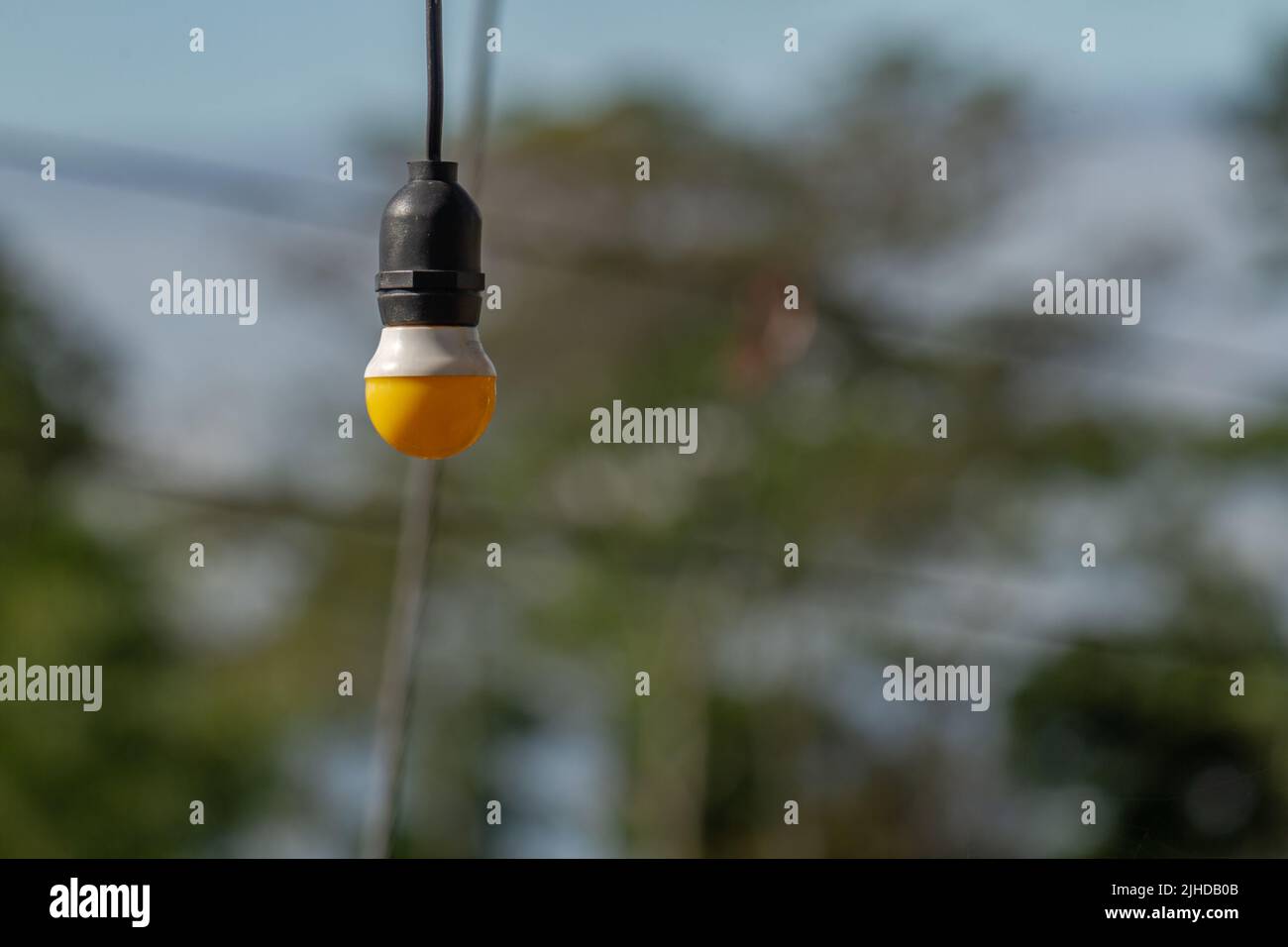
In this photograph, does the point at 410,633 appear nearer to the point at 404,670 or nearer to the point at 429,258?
the point at 404,670

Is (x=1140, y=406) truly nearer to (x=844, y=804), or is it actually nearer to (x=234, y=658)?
(x=844, y=804)

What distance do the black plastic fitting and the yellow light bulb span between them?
17mm

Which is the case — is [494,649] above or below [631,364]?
below

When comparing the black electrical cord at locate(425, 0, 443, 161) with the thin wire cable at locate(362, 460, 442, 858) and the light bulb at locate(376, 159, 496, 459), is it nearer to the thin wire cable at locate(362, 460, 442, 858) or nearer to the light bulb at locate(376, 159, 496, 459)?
the light bulb at locate(376, 159, 496, 459)

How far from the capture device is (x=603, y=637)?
1161cm

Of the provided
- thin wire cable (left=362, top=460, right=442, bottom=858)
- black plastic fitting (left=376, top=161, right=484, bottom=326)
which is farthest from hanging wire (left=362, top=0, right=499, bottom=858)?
black plastic fitting (left=376, top=161, right=484, bottom=326)

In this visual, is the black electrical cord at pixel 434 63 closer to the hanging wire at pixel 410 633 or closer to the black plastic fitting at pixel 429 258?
the black plastic fitting at pixel 429 258

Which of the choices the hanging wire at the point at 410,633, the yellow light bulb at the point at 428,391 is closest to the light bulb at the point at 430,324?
the yellow light bulb at the point at 428,391

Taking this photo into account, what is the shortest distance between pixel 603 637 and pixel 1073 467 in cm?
350

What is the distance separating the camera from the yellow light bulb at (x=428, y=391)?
0.97m

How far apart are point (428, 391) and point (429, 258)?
95 millimetres

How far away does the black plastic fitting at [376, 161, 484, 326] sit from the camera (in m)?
1.01
